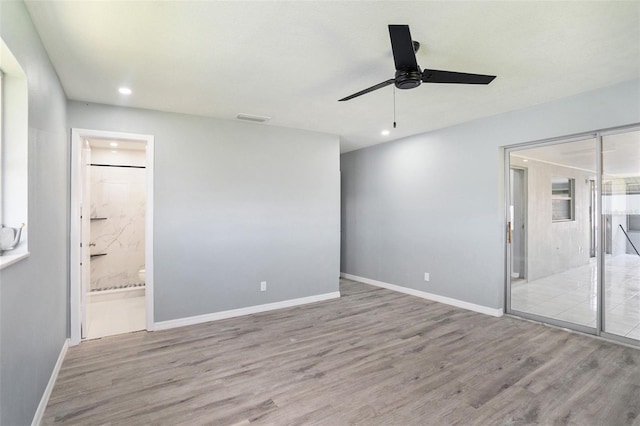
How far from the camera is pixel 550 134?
12.4 ft

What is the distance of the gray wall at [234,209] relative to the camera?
13.0 feet

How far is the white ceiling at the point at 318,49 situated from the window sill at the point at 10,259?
4.89ft

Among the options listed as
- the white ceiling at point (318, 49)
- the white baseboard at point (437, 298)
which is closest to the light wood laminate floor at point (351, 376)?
the white baseboard at point (437, 298)

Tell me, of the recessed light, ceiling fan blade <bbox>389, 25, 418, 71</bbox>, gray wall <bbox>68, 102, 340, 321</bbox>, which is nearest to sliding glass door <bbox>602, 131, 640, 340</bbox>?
ceiling fan blade <bbox>389, 25, 418, 71</bbox>

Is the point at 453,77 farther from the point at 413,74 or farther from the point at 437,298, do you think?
the point at 437,298

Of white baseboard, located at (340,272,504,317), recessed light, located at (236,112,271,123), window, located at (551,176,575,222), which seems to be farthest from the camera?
white baseboard, located at (340,272,504,317)

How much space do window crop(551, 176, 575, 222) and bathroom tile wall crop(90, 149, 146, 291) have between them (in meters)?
6.46

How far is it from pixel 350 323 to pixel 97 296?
13.7 feet

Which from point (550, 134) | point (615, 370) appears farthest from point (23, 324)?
point (550, 134)

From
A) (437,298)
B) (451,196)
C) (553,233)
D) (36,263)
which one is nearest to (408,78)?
A: (36,263)

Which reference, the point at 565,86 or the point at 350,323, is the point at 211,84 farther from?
the point at 565,86

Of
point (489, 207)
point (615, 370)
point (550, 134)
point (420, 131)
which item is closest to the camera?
point (615, 370)

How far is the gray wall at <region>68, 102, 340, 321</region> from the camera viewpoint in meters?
3.95

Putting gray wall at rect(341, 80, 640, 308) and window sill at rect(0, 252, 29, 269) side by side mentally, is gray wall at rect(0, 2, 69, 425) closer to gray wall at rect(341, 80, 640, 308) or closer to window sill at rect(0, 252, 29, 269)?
window sill at rect(0, 252, 29, 269)
